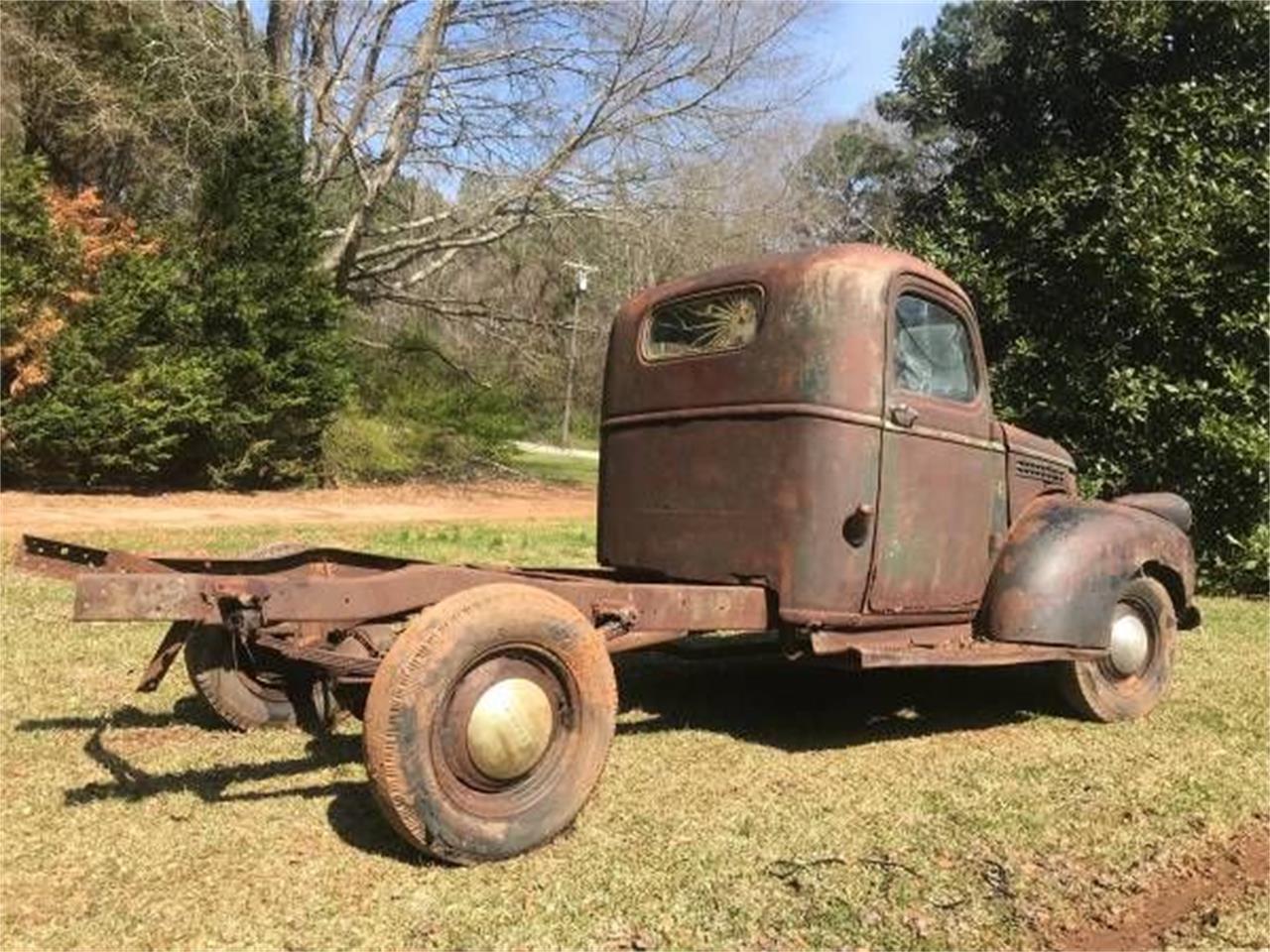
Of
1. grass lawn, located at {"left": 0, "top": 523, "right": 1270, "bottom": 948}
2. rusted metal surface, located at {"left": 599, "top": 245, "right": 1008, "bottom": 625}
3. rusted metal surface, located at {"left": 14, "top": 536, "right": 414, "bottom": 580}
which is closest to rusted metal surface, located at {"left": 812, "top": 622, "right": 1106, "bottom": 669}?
rusted metal surface, located at {"left": 599, "top": 245, "right": 1008, "bottom": 625}

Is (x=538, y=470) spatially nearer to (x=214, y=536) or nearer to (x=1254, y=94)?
(x=214, y=536)

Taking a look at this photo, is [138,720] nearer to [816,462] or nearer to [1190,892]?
[816,462]

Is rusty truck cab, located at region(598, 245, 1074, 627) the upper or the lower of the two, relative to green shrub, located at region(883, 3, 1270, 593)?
lower

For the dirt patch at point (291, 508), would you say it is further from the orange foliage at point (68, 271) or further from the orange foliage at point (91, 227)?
the orange foliage at point (91, 227)

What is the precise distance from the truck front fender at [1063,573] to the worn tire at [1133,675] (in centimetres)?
16

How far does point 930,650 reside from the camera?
5.29 meters

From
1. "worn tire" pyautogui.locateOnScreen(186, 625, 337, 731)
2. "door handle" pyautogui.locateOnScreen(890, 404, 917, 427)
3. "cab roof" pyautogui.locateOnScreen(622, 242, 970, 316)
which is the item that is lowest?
"worn tire" pyautogui.locateOnScreen(186, 625, 337, 731)

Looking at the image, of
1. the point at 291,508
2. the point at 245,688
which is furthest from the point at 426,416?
the point at 245,688

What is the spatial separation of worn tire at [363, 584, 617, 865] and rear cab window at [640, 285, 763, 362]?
1.62 m

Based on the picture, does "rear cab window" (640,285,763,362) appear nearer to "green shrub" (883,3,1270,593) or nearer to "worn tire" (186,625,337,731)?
"worn tire" (186,625,337,731)

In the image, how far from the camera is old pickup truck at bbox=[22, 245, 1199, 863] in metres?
3.91

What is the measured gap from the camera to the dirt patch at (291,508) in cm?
1311

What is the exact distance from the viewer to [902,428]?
17.0 feet

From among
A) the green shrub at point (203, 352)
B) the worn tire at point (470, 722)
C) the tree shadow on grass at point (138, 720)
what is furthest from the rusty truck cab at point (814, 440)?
the green shrub at point (203, 352)
